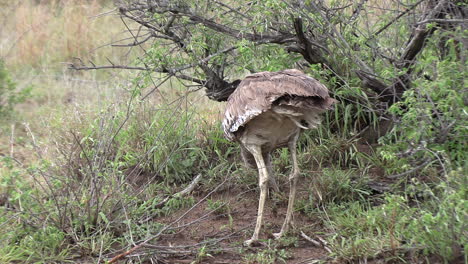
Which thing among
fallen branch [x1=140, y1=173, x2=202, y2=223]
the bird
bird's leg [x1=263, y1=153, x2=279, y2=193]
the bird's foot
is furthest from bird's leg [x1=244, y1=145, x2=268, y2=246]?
fallen branch [x1=140, y1=173, x2=202, y2=223]

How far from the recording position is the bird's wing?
146 inches

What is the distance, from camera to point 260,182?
4.22 m

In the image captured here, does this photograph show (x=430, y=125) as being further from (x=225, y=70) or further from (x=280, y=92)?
(x=225, y=70)

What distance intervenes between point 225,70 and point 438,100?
7.27 feet

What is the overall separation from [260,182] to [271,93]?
765 mm

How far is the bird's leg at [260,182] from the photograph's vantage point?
4117mm

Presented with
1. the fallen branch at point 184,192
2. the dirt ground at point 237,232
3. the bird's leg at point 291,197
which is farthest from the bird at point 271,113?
the fallen branch at point 184,192

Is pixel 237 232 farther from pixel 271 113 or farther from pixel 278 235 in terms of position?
pixel 271 113

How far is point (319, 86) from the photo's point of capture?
12.5 feet

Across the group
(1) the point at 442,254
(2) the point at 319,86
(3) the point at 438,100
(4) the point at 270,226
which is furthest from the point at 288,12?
(1) the point at 442,254

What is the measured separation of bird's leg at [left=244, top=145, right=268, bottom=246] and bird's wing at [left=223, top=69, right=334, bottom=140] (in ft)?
0.73

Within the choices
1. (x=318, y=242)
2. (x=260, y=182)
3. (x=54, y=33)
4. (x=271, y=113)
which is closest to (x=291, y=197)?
(x=260, y=182)

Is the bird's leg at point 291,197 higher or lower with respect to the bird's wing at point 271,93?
lower

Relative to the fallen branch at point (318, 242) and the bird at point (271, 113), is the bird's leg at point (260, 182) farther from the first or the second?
the fallen branch at point (318, 242)
